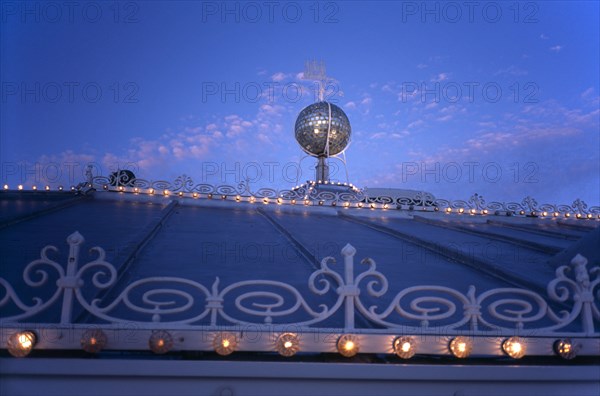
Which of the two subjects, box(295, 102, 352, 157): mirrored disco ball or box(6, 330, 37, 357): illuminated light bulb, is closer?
box(6, 330, 37, 357): illuminated light bulb

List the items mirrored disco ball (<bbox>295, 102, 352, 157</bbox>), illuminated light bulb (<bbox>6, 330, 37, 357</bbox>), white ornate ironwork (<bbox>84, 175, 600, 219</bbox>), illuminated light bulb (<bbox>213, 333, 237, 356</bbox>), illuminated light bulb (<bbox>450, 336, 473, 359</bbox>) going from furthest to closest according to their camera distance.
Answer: mirrored disco ball (<bbox>295, 102, 352, 157</bbox>)
white ornate ironwork (<bbox>84, 175, 600, 219</bbox>)
illuminated light bulb (<bbox>450, 336, 473, 359</bbox>)
illuminated light bulb (<bbox>213, 333, 237, 356</bbox>)
illuminated light bulb (<bbox>6, 330, 37, 357</bbox>)

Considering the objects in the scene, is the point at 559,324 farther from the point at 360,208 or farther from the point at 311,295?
the point at 360,208

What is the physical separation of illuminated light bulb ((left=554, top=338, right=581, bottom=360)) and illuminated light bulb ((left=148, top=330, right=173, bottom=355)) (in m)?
2.19

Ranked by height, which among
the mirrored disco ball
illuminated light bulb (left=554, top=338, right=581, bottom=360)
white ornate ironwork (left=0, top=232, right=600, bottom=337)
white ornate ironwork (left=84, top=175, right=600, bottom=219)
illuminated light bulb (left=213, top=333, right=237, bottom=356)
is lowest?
illuminated light bulb (left=554, top=338, right=581, bottom=360)

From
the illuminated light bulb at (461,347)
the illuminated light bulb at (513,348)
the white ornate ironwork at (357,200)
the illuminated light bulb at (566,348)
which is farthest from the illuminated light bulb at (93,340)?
the white ornate ironwork at (357,200)

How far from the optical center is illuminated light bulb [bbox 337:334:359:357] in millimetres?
2119

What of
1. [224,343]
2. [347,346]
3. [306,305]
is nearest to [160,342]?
[224,343]

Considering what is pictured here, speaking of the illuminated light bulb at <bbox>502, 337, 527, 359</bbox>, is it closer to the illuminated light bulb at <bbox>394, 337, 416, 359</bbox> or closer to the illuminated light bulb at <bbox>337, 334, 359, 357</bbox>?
the illuminated light bulb at <bbox>394, 337, 416, 359</bbox>

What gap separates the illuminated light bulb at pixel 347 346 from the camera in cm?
212

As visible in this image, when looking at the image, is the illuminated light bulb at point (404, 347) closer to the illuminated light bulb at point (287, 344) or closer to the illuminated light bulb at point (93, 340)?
the illuminated light bulb at point (287, 344)

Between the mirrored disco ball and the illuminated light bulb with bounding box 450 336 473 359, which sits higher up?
the mirrored disco ball

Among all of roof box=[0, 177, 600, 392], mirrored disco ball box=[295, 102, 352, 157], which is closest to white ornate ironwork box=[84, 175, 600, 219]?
roof box=[0, 177, 600, 392]

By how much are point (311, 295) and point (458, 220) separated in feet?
21.6

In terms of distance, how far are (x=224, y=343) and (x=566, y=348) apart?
1957mm
